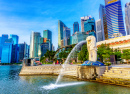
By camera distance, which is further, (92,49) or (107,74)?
(92,49)

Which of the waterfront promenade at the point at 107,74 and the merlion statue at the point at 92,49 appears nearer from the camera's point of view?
the waterfront promenade at the point at 107,74

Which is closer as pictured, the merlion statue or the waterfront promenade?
the waterfront promenade

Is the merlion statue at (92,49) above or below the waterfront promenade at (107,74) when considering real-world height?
above

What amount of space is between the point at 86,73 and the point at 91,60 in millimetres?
3316

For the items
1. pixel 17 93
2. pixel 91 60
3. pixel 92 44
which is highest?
pixel 92 44

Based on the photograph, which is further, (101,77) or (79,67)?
(79,67)

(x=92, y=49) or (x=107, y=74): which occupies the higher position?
(x=92, y=49)

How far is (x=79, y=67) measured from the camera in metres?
23.0

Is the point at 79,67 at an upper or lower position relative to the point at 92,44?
lower

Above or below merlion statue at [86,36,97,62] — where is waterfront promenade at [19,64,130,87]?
below

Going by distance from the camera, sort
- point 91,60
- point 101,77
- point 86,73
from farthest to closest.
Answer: point 91,60
point 86,73
point 101,77

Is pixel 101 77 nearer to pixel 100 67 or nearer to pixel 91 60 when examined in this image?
pixel 100 67

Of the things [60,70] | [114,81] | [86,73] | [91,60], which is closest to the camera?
[114,81]

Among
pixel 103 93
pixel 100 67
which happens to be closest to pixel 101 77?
pixel 100 67
